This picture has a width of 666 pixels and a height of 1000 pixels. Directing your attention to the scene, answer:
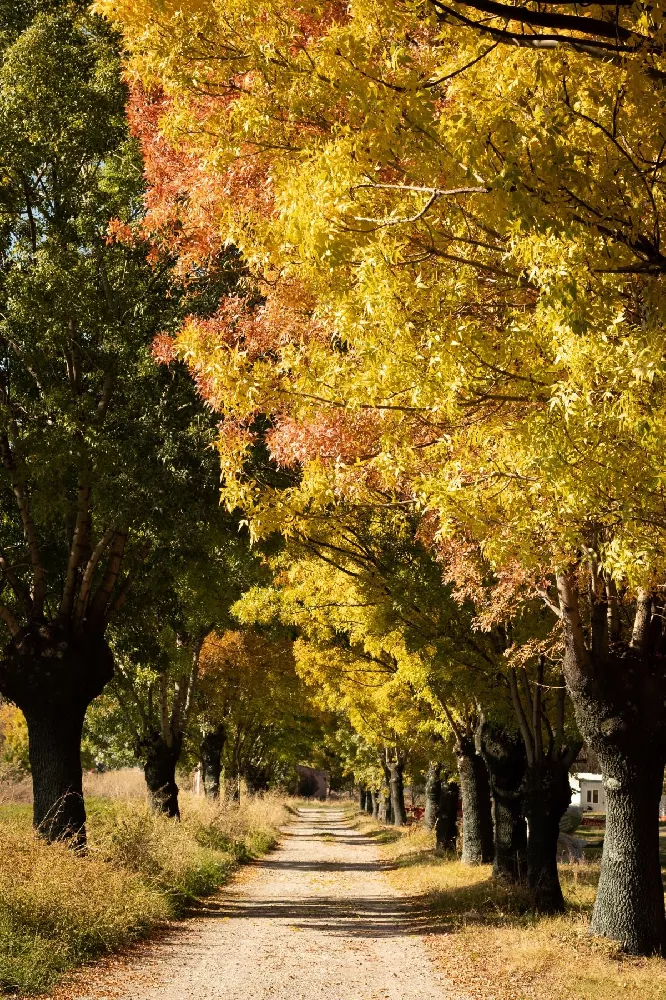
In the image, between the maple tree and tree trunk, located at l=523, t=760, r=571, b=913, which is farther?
tree trunk, located at l=523, t=760, r=571, b=913

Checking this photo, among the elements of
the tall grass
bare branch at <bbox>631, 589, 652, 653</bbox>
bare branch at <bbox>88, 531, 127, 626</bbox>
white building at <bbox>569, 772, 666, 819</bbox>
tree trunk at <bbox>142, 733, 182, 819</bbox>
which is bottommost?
white building at <bbox>569, 772, 666, 819</bbox>

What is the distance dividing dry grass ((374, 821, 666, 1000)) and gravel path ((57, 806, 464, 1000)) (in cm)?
39

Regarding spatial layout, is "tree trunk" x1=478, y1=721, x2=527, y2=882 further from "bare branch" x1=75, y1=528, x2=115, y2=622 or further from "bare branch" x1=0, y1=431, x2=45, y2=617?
"bare branch" x1=0, y1=431, x2=45, y2=617

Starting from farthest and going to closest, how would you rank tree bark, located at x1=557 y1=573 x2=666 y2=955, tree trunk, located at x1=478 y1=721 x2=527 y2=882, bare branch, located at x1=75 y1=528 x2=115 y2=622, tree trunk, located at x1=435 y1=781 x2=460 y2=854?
tree trunk, located at x1=435 y1=781 x2=460 y2=854
tree trunk, located at x1=478 y1=721 x2=527 y2=882
bare branch, located at x1=75 y1=528 x2=115 y2=622
tree bark, located at x1=557 y1=573 x2=666 y2=955

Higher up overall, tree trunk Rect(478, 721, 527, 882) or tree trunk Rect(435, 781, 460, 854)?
tree trunk Rect(478, 721, 527, 882)

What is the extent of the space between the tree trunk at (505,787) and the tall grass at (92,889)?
18.1 feet

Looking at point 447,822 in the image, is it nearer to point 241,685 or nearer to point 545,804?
point 241,685

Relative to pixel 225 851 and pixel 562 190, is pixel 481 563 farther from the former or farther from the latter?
pixel 225 851

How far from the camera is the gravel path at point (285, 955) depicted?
30.8 ft

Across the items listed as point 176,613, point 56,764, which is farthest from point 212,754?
point 56,764

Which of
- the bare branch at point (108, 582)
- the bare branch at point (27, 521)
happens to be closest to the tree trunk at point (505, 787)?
the bare branch at point (108, 582)

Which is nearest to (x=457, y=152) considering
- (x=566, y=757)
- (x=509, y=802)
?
(x=566, y=757)

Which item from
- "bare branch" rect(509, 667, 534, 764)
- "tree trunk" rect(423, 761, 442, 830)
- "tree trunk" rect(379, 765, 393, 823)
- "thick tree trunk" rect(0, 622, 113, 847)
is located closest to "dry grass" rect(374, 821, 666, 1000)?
"bare branch" rect(509, 667, 534, 764)

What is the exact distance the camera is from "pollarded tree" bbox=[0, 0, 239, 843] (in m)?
13.3
